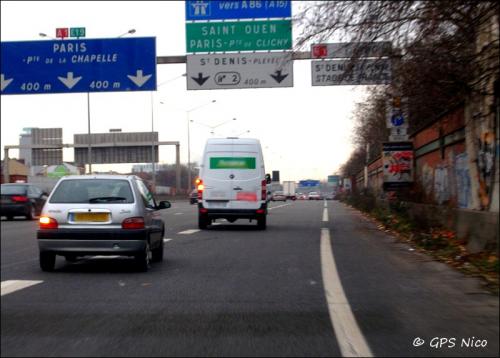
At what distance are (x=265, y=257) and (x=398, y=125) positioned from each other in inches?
471

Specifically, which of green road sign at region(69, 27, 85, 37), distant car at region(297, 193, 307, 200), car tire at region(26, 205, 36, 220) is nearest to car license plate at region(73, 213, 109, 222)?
car tire at region(26, 205, 36, 220)

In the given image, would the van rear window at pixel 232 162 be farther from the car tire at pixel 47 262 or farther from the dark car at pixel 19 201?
the car tire at pixel 47 262

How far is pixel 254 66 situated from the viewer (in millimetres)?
20969

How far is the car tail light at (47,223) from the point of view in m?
9.89

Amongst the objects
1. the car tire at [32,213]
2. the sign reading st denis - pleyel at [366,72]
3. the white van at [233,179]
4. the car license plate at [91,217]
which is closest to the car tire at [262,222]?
the white van at [233,179]

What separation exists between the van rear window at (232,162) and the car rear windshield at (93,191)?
10.6 meters

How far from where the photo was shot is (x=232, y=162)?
2083 centimetres

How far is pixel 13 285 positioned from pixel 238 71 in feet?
43.9

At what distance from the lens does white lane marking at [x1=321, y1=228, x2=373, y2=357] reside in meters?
5.91

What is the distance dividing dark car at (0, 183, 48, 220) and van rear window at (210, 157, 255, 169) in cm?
939

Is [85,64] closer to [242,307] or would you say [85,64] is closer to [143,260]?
[143,260]

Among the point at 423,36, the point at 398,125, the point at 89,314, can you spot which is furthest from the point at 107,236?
the point at 398,125

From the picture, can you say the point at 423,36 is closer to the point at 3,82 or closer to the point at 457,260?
the point at 457,260

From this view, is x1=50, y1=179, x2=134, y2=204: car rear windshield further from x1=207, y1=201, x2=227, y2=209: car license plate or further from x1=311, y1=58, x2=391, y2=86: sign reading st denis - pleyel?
x1=207, y1=201, x2=227, y2=209: car license plate
